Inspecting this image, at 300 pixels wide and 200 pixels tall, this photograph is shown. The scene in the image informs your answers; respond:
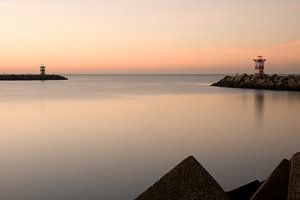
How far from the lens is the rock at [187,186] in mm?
3176

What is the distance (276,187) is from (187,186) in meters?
1.00

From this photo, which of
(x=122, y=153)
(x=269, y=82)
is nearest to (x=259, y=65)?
(x=269, y=82)

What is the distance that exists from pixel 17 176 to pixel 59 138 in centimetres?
518

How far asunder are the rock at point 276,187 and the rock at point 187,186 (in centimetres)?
64

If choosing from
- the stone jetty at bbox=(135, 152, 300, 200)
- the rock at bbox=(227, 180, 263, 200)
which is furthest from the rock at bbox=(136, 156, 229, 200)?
the rock at bbox=(227, 180, 263, 200)

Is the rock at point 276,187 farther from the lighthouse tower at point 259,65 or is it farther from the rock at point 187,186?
the lighthouse tower at point 259,65

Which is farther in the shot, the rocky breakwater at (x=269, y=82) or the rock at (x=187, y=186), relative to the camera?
the rocky breakwater at (x=269, y=82)

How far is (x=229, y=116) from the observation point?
2098 cm

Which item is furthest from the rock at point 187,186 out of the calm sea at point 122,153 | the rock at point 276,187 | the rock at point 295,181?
the calm sea at point 122,153

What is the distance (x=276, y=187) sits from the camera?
12.1 feet

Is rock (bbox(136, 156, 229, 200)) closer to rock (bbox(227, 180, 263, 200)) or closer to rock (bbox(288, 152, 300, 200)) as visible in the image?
rock (bbox(288, 152, 300, 200))

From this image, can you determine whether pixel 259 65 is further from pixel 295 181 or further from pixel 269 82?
pixel 295 181

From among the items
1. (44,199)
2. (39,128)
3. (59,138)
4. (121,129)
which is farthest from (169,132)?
(44,199)

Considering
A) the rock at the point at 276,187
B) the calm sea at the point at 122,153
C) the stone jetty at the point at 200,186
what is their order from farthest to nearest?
the calm sea at the point at 122,153
the rock at the point at 276,187
the stone jetty at the point at 200,186
